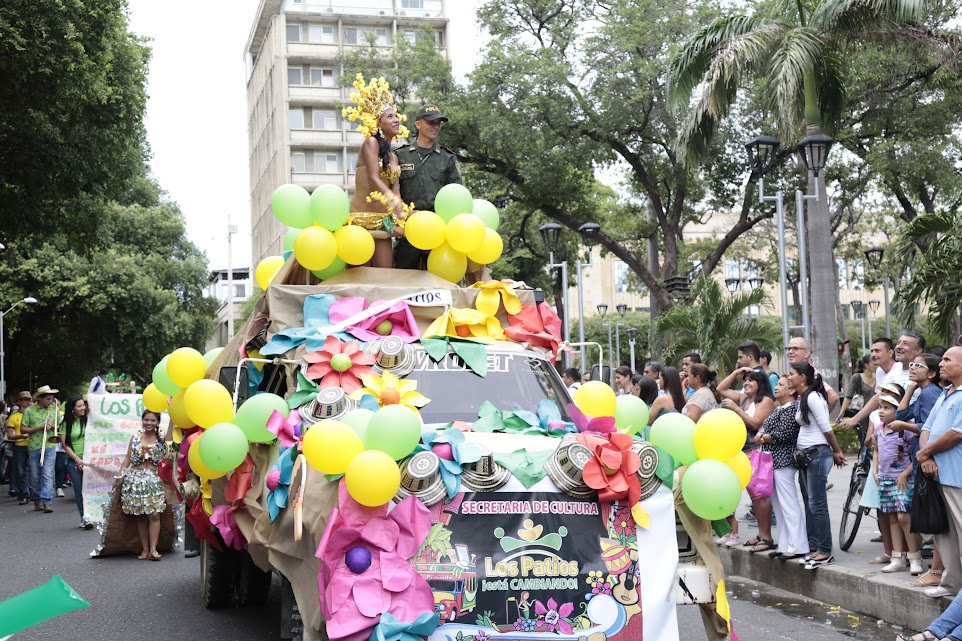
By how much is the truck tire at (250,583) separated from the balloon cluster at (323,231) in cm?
282

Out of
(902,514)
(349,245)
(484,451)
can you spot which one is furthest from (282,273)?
(902,514)

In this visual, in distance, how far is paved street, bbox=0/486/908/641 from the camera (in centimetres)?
859

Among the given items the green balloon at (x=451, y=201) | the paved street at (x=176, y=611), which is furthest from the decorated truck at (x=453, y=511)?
the paved street at (x=176, y=611)

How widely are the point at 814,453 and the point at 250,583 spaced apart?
203 inches

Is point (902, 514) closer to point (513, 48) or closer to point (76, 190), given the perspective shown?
point (76, 190)

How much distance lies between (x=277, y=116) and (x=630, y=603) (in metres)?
74.4

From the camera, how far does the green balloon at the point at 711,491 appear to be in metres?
6.03

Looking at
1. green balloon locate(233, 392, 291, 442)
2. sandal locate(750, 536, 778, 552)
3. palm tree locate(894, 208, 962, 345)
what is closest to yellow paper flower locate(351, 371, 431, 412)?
green balloon locate(233, 392, 291, 442)

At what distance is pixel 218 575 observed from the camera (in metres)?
9.60

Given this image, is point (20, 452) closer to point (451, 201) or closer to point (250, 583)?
point (250, 583)

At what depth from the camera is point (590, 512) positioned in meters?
5.80

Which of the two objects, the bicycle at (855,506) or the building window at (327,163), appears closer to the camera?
the bicycle at (855,506)

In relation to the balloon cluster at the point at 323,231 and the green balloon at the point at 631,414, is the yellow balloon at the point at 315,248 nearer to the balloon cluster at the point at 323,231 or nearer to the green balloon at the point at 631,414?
the balloon cluster at the point at 323,231

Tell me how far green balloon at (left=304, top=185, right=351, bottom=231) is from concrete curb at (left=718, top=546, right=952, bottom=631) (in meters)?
5.03
